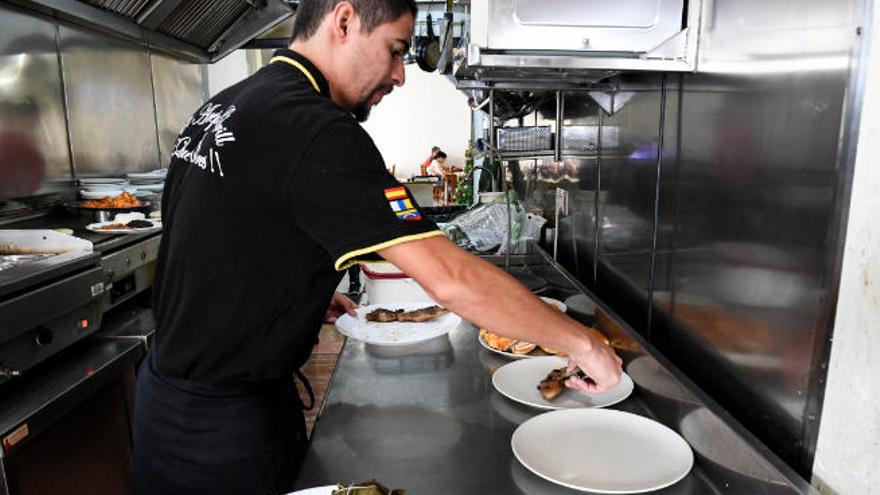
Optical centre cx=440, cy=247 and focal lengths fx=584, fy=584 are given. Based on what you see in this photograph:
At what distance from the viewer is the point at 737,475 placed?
96cm

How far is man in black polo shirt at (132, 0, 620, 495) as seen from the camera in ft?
3.28

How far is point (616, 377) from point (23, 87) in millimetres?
3493

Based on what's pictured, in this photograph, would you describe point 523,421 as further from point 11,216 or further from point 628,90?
point 11,216

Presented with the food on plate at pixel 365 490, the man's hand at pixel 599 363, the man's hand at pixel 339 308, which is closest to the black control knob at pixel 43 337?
the man's hand at pixel 339 308

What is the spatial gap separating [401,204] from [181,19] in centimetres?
432

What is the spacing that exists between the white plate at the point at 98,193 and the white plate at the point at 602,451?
10.3ft

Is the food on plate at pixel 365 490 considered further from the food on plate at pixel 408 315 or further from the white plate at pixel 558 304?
the white plate at pixel 558 304

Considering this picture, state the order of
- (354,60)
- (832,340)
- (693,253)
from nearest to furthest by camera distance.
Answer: (832,340)
(354,60)
(693,253)

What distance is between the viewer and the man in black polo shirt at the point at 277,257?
100cm

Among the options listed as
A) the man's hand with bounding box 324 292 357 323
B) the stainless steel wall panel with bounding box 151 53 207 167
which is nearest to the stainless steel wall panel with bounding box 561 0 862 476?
the man's hand with bounding box 324 292 357 323

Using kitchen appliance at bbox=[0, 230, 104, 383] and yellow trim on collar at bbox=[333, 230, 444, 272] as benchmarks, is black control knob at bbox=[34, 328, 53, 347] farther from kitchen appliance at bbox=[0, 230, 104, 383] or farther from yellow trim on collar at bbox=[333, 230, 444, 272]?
yellow trim on collar at bbox=[333, 230, 444, 272]

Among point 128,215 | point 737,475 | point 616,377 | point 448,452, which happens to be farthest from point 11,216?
point 737,475

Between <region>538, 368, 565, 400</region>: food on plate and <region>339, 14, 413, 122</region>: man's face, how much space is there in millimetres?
770

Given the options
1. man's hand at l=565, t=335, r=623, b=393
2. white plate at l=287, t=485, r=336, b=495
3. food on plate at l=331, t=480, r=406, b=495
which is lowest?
white plate at l=287, t=485, r=336, b=495
